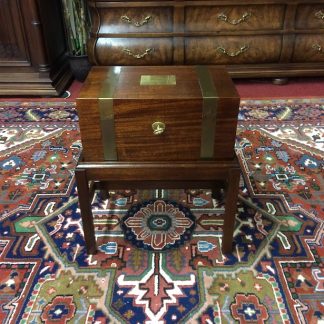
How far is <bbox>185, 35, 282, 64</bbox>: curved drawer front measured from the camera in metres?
2.32

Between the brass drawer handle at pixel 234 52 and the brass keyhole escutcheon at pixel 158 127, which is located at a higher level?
the brass keyhole escutcheon at pixel 158 127

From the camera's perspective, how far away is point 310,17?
2330mm

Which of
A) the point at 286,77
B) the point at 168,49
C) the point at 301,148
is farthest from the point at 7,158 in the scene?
the point at 286,77

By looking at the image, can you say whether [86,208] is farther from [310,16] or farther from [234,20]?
[310,16]

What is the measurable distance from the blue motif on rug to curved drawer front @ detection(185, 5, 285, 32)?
140 centimetres

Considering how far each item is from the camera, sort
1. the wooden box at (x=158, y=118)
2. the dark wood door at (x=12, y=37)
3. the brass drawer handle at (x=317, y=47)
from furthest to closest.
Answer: the brass drawer handle at (x=317, y=47) < the dark wood door at (x=12, y=37) < the wooden box at (x=158, y=118)

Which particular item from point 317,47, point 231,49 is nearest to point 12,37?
point 231,49

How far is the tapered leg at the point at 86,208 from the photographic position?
39.8 inches

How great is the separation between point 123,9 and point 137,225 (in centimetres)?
154

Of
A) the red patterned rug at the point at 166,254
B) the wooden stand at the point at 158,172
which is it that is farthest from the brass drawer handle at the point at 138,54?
the wooden stand at the point at 158,172

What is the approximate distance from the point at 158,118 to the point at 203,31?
1542mm

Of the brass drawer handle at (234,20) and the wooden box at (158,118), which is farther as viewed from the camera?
the brass drawer handle at (234,20)

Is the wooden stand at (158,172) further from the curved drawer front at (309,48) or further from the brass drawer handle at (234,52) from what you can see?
the curved drawer front at (309,48)

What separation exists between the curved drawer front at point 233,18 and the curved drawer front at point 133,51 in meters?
0.20
